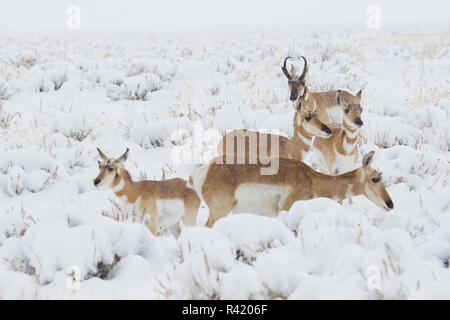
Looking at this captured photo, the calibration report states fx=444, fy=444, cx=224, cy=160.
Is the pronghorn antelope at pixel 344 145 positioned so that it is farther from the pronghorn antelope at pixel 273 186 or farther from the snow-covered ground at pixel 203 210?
the pronghorn antelope at pixel 273 186

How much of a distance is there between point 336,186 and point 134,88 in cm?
654

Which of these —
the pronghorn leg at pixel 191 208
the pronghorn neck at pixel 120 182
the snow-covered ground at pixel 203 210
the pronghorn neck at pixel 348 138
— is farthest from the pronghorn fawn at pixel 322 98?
the pronghorn neck at pixel 120 182

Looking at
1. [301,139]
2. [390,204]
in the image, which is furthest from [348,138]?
[390,204]

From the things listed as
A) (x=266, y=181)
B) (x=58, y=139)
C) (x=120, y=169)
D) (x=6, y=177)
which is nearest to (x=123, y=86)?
(x=58, y=139)

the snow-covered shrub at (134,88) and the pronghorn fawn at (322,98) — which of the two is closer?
the pronghorn fawn at (322,98)

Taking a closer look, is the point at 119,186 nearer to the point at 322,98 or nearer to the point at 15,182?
the point at 15,182

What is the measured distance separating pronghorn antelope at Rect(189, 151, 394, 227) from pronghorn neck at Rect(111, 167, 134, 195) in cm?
71

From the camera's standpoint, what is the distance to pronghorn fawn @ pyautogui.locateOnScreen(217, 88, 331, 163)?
5.00 m

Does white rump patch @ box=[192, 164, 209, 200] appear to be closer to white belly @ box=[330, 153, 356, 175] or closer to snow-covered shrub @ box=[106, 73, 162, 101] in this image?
white belly @ box=[330, 153, 356, 175]

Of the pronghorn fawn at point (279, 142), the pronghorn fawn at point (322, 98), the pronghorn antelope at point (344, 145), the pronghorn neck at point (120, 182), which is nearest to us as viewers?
the pronghorn neck at point (120, 182)

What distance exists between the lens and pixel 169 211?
4.24m

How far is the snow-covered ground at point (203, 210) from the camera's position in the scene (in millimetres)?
2666

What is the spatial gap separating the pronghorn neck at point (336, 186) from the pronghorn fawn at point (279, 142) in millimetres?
939
